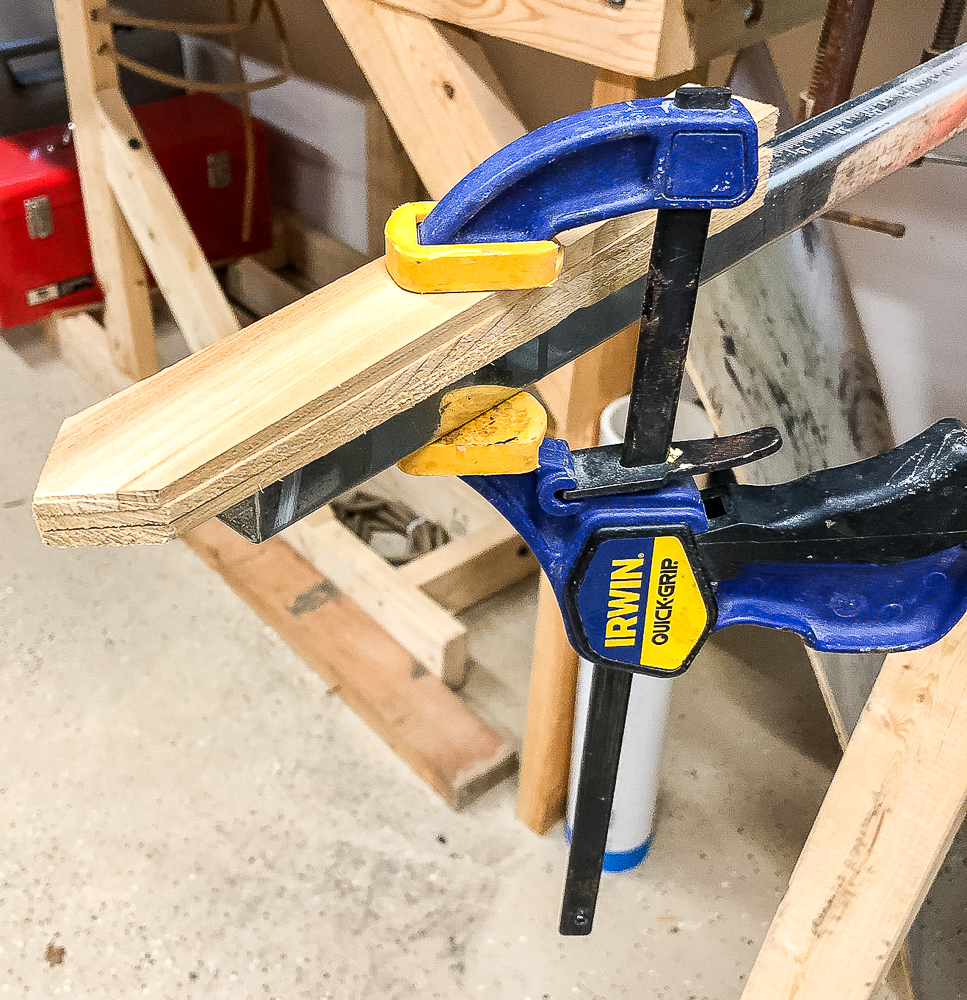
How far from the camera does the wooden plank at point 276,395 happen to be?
1.34ft

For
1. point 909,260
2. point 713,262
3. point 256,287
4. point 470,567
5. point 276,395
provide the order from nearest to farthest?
1. point 276,395
2. point 713,262
3. point 909,260
4. point 470,567
5. point 256,287

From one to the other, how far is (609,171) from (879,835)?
66 cm

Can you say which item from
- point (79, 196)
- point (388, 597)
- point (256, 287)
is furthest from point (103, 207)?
point (388, 597)

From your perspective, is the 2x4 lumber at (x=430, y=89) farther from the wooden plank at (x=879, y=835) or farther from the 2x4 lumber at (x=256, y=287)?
the 2x4 lumber at (x=256, y=287)

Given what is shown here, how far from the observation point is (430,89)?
99cm

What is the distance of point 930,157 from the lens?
39.2 inches

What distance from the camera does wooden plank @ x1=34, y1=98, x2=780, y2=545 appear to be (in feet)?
1.34

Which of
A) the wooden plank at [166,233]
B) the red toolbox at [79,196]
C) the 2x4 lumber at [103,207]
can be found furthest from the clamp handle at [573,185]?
the red toolbox at [79,196]

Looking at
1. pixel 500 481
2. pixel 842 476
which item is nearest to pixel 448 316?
pixel 500 481

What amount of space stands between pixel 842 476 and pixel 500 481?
0.65 ft

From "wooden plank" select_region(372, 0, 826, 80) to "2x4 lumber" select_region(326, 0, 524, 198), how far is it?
5 centimetres

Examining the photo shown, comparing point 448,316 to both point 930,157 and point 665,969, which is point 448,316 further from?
point 665,969

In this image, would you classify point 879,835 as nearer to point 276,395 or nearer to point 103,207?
point 276,395

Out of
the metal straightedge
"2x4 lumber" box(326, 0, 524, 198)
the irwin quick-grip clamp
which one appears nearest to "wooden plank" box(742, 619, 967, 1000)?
the irwin quick-grip clamp
